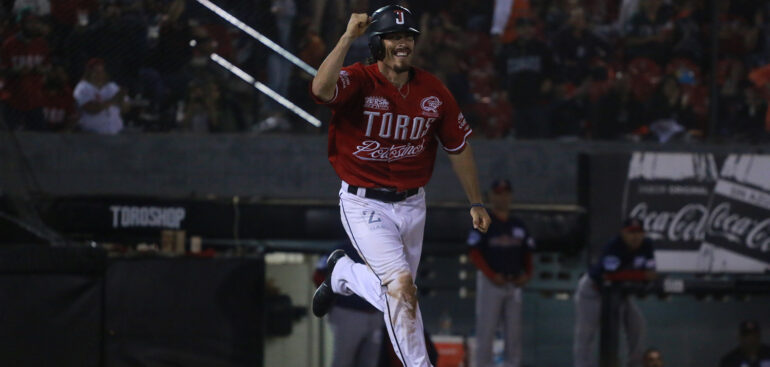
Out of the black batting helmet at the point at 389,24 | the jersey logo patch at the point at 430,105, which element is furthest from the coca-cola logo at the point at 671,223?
the black batting helmet at the point at 389,24

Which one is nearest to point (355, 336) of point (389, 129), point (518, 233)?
point (518, 233)

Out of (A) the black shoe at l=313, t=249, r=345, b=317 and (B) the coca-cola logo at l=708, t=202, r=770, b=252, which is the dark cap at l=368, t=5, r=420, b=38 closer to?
(A) the black shoe at l=313, t=249, r=345, b=317

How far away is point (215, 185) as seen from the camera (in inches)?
381

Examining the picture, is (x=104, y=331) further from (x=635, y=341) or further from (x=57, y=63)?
Answer: (x=635, y=341)

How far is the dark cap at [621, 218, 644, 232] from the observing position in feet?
28.6

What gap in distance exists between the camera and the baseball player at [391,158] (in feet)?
15.1

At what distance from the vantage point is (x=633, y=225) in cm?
877

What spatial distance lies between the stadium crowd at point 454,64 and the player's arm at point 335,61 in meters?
4.95

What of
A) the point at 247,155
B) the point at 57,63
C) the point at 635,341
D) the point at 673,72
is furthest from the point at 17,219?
the point at 673,72

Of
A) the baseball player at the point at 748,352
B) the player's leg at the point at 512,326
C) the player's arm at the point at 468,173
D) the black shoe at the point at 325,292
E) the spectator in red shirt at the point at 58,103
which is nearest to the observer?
the player's arm at the point at 468,173

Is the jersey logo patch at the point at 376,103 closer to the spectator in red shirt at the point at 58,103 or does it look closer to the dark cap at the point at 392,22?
the dark cap at the point at 392,22

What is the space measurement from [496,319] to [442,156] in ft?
6.29

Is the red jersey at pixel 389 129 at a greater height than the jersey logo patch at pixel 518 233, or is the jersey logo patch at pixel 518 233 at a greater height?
the red jersey at pixel 389 129

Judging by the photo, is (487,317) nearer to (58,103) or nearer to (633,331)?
(633,331)
